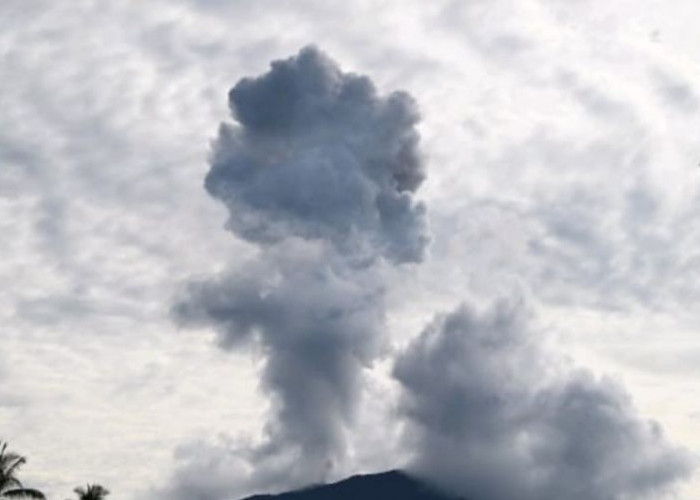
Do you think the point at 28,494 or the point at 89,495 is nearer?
the point at 28,494

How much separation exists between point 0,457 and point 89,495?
2175 centimetres

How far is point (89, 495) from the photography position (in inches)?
4710

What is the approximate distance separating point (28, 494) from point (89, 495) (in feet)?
69.2

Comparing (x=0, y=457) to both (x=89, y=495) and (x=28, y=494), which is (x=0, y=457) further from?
(x=89, y=495)

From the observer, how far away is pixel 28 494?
98938 millimetres

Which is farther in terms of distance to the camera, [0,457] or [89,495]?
[89,495]

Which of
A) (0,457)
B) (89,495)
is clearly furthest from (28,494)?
(89,495)

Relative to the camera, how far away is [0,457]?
9919cm

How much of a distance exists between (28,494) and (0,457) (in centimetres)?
363
